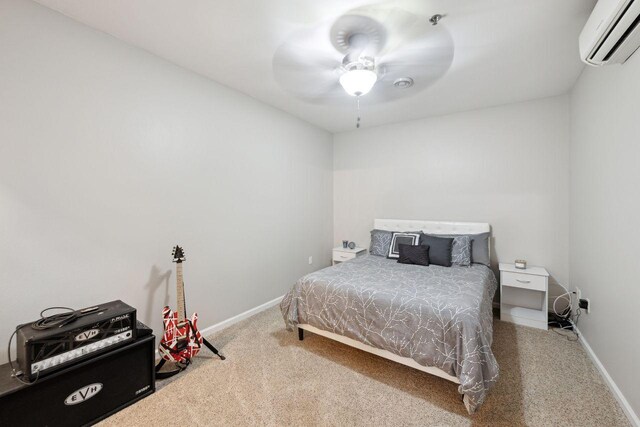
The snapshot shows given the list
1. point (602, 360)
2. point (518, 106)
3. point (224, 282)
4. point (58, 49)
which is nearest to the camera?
point (58, 49)

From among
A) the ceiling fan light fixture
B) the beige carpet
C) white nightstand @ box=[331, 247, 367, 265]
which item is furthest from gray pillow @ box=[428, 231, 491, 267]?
the ceiling fan light fixture

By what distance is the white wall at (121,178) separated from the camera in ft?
5.46

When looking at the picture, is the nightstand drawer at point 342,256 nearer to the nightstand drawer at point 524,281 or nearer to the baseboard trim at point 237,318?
the baseboard trim at point 237,318

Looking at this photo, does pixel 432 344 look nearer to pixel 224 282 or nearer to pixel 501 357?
pixel 501 357

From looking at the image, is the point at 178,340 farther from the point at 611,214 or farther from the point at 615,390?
the point at 611,214

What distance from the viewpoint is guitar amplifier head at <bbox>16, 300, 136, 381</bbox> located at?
1416 millimetres

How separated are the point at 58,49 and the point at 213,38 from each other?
0.99 meters

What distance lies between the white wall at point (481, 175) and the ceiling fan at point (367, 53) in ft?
3.87

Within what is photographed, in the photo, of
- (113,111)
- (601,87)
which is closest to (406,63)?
(601,87)

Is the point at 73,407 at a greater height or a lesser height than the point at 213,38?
lesser

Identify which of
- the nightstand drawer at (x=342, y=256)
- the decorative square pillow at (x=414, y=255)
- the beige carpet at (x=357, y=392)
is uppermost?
the decorative square pillow at (x=414, y=255)

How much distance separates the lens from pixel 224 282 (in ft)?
9.43

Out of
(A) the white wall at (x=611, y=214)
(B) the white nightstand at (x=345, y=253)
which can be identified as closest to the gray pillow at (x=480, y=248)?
(A) the white wall at (x=611, y=214)

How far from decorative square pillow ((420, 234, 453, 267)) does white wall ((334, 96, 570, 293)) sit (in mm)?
658
